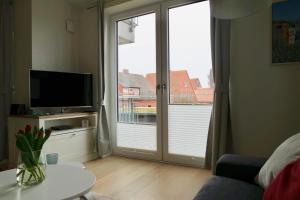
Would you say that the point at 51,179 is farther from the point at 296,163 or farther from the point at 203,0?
the point at 203,0

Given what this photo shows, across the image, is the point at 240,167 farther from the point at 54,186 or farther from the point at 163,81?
the point at 163,81

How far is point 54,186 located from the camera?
1.41 m

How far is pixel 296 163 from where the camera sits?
3.38 ft

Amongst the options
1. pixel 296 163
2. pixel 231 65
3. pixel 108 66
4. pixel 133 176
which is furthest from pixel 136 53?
pixel 296 163

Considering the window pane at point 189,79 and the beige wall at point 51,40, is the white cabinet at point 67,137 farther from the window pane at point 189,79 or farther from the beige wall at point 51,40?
the window pane at point 189,79

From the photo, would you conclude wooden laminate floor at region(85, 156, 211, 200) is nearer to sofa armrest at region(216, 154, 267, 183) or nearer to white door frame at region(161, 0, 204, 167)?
white door frame at region(161, 0, 204, 167)

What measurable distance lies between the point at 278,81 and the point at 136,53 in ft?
6.69

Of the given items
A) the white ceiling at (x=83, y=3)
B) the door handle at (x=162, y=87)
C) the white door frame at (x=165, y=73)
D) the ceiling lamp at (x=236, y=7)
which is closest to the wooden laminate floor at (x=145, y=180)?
the white door frame at (x=165, y=73)

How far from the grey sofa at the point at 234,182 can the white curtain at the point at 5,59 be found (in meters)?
3.12

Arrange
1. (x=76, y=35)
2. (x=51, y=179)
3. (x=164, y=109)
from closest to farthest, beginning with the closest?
(x=51, y=179), (x=164, y=109), (x=76, y=35)

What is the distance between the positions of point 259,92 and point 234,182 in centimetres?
153

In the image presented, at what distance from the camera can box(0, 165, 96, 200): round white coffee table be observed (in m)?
1.29

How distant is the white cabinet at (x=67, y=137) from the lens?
304 cm

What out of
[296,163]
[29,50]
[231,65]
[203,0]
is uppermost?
[203,0]
